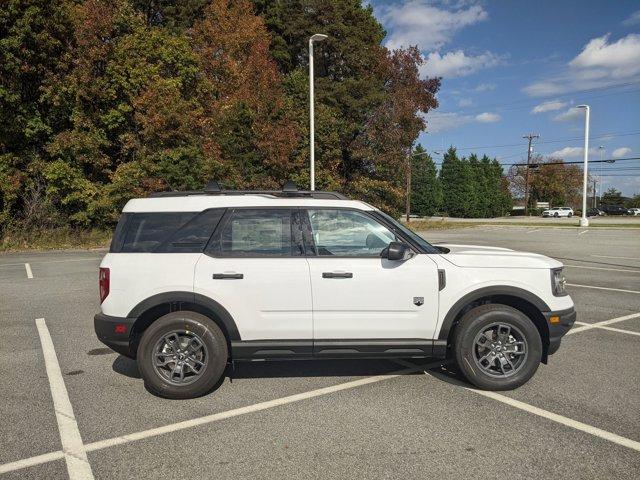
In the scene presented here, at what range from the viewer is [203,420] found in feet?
12.9

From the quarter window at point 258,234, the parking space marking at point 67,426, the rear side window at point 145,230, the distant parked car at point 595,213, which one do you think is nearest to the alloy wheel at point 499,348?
the quarter window at point 258,234

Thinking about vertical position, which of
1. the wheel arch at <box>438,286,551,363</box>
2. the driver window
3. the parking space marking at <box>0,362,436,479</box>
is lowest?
the parking space marking at <box>0,362,436,479</box>

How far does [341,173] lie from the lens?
28.9 metres

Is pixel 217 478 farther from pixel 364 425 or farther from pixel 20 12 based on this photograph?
pixel 20 12

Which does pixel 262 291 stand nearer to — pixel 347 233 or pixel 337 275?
pixel 337 275

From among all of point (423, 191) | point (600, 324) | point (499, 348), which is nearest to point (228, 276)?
point (499, 348)

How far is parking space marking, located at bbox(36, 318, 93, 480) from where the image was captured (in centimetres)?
318

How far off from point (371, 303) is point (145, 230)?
216 centimetres

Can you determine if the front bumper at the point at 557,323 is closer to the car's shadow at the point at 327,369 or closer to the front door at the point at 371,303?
the car's shadow at the point at 327,369

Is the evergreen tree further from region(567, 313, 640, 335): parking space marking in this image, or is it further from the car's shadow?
the car's shadow

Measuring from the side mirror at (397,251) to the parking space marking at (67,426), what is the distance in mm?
2754

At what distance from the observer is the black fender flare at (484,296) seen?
441cm

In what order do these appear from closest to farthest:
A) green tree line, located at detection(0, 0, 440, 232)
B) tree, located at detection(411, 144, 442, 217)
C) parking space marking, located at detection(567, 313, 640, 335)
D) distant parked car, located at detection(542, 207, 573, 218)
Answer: parking space marking, located at detection(567, 313, 640, 335), green tree line, located at detection(0, 0, 440, 232), distant parked car, located at detection(542, 207, 573, 218), tree, located at detection(411, 144, 442, 217)

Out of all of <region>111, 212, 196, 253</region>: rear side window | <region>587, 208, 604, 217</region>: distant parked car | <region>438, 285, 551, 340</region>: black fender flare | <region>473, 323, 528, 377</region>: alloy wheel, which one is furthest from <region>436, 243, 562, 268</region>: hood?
<region>587, 208, 604, 217</region>: distant parked car
